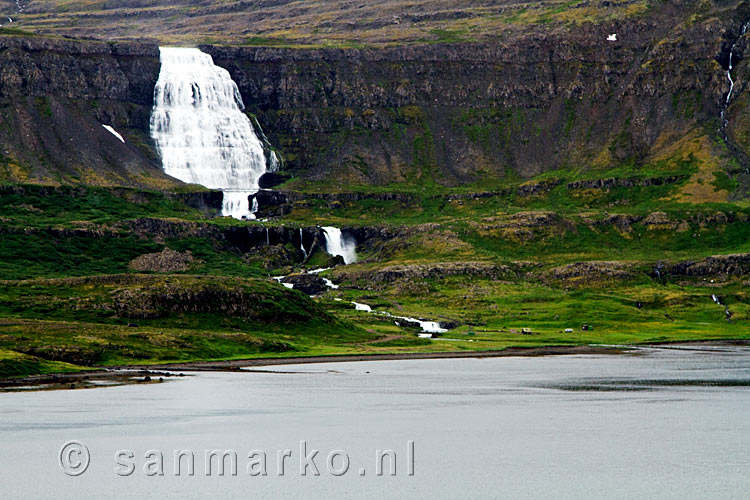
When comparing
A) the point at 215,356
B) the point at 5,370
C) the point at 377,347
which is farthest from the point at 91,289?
the point at 5,370

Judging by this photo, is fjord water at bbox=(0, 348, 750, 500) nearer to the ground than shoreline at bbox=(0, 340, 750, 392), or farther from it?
nearer to the ground

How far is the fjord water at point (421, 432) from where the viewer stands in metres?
55.7

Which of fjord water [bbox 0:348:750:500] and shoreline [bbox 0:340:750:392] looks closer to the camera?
fjord water [bbox 0:348:750:500]

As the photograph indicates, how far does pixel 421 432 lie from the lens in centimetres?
7606

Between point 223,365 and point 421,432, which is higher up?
point 223,365

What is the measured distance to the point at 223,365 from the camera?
449 feet

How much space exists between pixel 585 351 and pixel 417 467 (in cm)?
11072

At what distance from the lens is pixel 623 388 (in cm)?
10769

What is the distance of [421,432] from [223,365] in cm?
6560

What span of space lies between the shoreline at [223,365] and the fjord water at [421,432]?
5984 millimetres

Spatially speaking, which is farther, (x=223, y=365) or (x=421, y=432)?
(x=223, y=365)

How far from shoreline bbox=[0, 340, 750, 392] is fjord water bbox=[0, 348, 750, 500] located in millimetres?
5984

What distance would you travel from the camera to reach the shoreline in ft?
352

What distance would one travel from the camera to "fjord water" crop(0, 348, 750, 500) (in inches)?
2194
